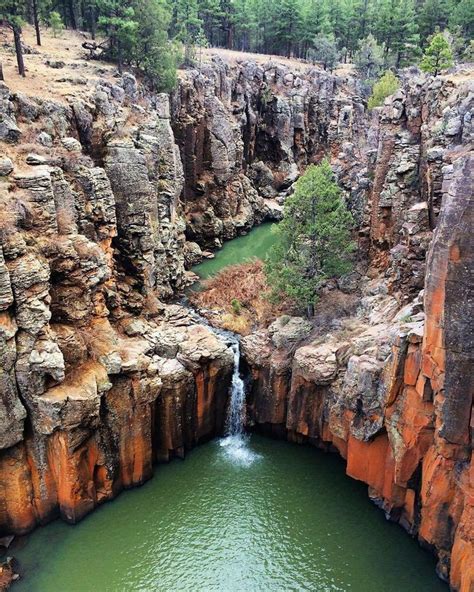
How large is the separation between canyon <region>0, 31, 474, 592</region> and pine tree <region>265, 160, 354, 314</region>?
184 centimetres

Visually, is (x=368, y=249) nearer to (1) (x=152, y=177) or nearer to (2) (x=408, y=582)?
(1) (x=152, y=177)

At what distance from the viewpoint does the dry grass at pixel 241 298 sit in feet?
104

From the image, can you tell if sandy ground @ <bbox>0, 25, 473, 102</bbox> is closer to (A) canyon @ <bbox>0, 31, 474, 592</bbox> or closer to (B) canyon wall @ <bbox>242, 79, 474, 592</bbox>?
(A) canyon @ <bbox>0, 31, 474, 592</bbox>

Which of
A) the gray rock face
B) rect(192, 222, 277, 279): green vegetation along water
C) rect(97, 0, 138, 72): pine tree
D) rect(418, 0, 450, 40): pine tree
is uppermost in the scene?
rect(418, 0, 450, 40): pine tree

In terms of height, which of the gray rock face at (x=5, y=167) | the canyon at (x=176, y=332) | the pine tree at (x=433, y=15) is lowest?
the canyon at (x=176, y=332)

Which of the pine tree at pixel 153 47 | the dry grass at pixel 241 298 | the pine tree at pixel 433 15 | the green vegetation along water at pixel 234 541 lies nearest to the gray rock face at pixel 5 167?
the dry grass at pixel 241 298

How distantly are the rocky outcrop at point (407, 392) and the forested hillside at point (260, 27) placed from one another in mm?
29112

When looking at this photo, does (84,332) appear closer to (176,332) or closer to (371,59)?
(176,332)

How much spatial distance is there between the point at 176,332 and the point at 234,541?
36.1ft

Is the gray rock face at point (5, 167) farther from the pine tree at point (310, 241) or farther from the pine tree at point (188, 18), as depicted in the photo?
the pine tree at point (188, 18)

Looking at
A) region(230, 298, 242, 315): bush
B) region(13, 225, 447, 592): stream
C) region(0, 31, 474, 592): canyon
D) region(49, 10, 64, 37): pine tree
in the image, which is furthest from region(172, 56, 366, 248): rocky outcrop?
region(13, 225, 447, 592): stream

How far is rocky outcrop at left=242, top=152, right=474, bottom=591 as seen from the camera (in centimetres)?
1641

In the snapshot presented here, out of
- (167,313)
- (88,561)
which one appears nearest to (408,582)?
(88,561)

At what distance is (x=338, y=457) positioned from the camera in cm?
2511
